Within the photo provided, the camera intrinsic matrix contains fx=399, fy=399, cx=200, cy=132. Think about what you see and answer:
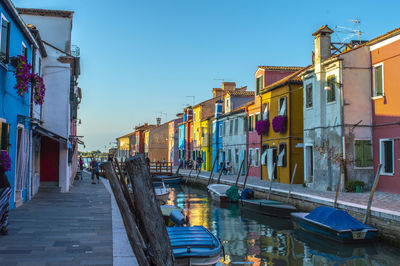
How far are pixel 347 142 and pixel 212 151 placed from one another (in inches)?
957

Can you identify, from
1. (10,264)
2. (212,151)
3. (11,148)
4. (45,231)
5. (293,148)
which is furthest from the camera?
(212,151)

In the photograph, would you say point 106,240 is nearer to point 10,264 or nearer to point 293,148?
point 10,264

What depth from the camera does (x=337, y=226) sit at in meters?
11.6

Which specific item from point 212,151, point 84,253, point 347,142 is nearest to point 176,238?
point 84,253

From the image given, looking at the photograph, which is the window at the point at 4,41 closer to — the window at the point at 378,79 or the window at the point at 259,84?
the window at the point at 378,79

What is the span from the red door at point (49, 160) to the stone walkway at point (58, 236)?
5.46m

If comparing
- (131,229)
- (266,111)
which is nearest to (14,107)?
(131,229)

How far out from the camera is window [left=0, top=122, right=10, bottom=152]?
1015cm

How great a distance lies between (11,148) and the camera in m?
11.3

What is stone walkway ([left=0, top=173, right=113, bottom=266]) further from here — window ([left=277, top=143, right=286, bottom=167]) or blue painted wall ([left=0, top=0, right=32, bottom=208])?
window ([left=277, top=143, right=286, bottom=167])

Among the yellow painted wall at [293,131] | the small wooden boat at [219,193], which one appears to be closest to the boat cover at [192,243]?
the small wooden boat at [219,193]

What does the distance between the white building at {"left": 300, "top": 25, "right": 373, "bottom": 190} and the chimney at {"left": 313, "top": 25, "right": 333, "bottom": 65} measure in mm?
49

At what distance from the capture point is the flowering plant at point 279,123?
2427 centimetres

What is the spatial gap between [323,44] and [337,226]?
Answer: 36.1ft
